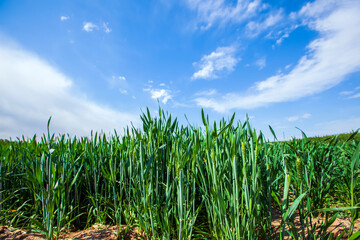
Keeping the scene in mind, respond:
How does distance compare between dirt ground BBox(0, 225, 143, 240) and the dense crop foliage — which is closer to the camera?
the dense crop foliage

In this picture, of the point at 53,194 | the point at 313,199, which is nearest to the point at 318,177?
the point at 313,199

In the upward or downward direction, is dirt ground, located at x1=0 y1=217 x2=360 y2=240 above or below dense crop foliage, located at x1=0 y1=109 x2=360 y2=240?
below

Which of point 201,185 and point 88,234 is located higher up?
point 201,185

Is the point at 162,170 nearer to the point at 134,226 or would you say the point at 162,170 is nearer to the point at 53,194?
the point at 134,226

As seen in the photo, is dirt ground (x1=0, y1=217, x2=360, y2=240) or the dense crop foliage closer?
the dense crop foliage

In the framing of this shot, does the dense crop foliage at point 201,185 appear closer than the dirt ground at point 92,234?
Yes

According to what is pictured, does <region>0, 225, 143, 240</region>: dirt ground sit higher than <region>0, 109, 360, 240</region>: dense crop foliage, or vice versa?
<region>0, 109, 360, 240</region>: dense crop foliage

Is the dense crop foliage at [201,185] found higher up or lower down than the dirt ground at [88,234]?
higher up

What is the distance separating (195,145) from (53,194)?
106 cm

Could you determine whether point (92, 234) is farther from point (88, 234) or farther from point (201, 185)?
point (201, 185)

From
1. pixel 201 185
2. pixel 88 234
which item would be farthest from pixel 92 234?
pixel 201 185

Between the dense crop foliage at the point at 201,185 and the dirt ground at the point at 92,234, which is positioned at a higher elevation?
the dense crop foliage at the point at 201,185

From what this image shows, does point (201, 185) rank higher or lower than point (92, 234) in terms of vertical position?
higher

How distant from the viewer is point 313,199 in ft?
6.70
